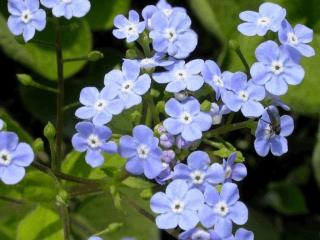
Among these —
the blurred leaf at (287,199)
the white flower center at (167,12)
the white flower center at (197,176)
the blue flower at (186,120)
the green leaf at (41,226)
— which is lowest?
the blurred leaf at (287,199)

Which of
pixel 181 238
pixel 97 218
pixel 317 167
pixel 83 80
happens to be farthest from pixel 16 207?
pixel 317 167

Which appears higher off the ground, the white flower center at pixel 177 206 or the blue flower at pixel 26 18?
the blue flower at pixel 26 18

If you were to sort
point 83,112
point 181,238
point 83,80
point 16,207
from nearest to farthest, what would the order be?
point 181,238
point 83,112
point 16,207
point 83,80

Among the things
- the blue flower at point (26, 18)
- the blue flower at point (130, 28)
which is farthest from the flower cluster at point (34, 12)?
the blue flower at point (130, 28)

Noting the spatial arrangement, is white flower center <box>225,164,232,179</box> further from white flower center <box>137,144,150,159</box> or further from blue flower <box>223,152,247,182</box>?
white flower center <box>137,144,150,159</box>

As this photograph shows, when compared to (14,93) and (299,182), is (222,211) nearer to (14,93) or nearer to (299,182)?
(299,182)

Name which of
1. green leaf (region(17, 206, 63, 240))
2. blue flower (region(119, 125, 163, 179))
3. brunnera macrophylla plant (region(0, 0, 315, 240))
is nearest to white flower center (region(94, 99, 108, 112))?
brunnera macrophylla plant (region(0, 0, 315, 240))

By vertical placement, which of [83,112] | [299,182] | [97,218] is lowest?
[299,182]

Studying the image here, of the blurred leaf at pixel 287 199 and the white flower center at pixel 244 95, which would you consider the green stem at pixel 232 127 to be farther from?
the blurred leaf at pixel 287 199

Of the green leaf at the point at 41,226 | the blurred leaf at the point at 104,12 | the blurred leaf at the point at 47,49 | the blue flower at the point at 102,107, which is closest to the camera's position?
the blue flower at the point at 102,107
